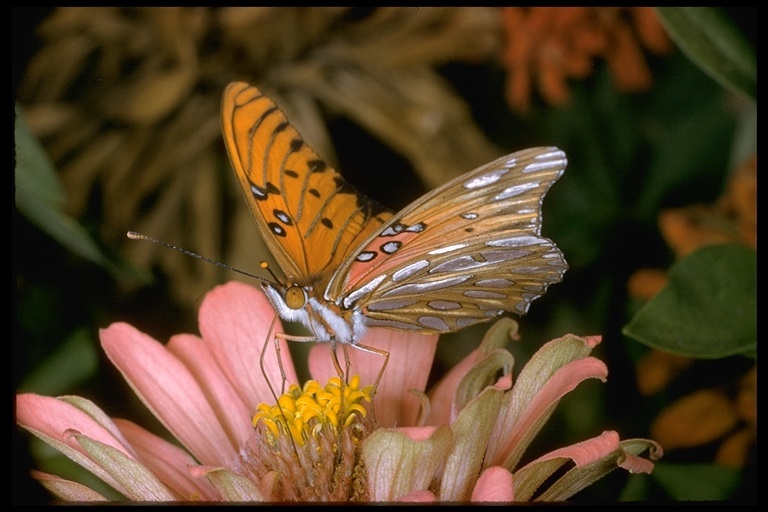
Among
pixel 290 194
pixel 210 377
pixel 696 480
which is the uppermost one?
pixel 290 194

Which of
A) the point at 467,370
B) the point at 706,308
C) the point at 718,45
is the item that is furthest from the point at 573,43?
the point at 467,370

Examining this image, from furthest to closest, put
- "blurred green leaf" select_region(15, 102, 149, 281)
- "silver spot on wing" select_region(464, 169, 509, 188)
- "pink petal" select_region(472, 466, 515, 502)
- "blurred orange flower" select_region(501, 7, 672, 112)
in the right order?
"blurred orange flower" select_region(501, 7, 672, 112), "blurred green leaf" select_region(15, 102, 149, 281), "silver spot on wing" select_region(464, 169, 509, 188), "pink petal" select_region(472, 466, 515, 502)

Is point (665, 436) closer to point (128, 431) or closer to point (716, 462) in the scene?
point (716, 462)

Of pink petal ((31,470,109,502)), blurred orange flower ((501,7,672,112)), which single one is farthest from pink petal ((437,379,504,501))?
blurred orange flower ((501,7,672,112))

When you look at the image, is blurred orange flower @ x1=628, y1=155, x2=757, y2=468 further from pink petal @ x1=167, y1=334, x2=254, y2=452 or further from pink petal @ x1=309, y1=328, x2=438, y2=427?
pink petal @ x1=167, y1=334, x2=254, y2=452

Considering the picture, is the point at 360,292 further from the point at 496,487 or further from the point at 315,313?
the point at 496,487

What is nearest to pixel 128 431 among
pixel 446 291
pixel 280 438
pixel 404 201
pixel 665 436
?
pixel 280 438
